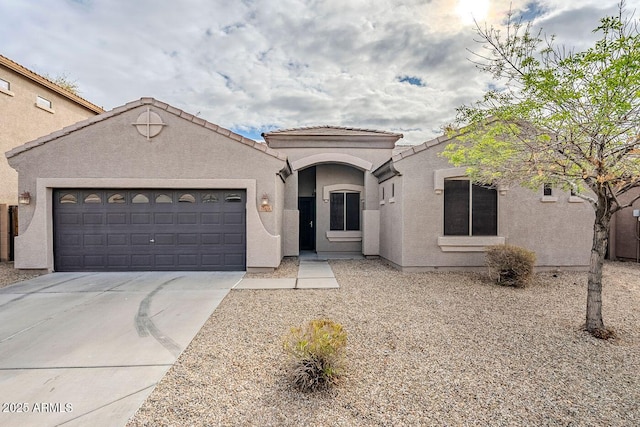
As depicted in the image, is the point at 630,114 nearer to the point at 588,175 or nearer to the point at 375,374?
the point at 588,175

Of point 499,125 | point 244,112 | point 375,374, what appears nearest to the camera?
point 375,374

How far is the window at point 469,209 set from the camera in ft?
31.0

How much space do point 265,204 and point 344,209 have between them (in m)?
5.05

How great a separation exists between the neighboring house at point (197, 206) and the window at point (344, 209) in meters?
3.80

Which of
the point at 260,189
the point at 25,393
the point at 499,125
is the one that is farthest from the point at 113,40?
the point at 499,125

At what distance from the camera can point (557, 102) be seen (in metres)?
4.69

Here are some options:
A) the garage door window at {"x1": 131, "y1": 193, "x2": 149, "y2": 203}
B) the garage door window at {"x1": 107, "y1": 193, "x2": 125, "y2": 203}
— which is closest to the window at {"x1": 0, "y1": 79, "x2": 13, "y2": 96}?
the garage door window at {"x1": 107, "y1": 193, "x2": 125, "y2": 203}

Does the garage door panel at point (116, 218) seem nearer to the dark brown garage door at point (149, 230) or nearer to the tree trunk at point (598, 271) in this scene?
the dark brown garage door at point (149, 230)

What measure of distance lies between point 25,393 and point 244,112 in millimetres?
17070

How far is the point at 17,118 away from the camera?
483 inches

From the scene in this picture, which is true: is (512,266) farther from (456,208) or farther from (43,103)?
(43,103)

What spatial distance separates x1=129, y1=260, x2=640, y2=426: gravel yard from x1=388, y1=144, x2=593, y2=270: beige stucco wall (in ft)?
8.39

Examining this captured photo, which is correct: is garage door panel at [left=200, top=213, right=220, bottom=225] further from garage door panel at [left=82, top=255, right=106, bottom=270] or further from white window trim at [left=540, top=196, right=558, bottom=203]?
white window trim at [left=540, top=196, right=558, bottom=203]

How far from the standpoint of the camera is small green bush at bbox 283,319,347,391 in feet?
11.0
